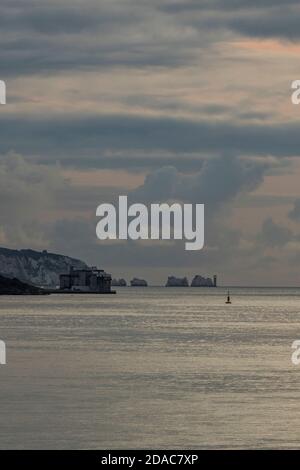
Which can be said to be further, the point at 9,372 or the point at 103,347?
the point at 103,347

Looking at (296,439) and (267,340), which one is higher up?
(267,340)

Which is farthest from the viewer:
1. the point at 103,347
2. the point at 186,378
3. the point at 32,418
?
the point at 103,347

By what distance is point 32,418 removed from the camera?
5894cm

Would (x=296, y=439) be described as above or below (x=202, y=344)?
below
